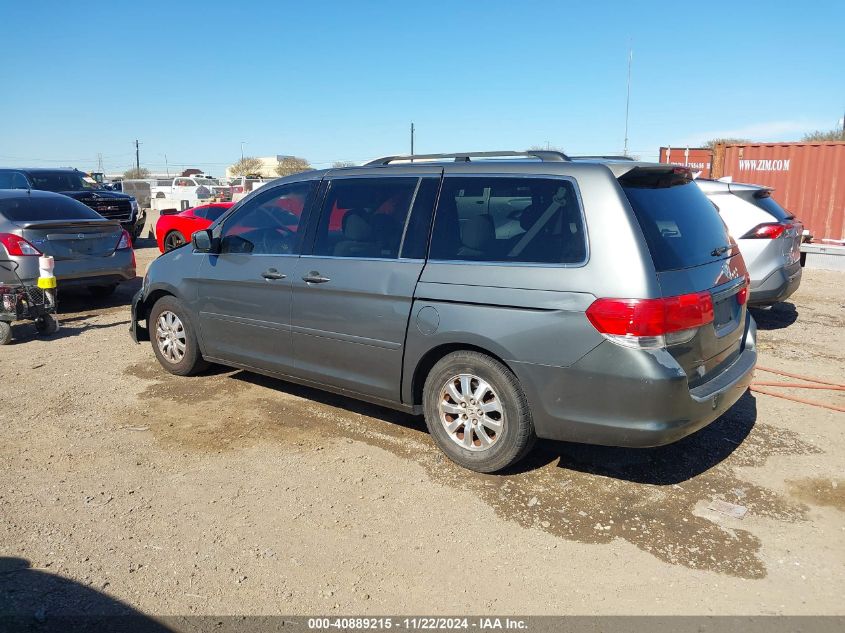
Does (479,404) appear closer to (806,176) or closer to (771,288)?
(771,288)

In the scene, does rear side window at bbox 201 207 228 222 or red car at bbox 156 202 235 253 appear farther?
rear side window at bbox 201 207 228 222

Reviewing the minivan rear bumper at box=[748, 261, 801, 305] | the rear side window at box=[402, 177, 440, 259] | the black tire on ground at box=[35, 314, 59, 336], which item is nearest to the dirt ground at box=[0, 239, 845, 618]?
the rear side window at box=[402, 177, 440, 259]

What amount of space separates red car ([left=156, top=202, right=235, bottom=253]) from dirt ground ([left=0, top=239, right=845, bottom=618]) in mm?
8675

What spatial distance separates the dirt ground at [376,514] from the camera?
3055 millimetres

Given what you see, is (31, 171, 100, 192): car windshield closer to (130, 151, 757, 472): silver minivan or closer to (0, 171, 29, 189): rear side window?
(0, 171, 29, 189): rear side window

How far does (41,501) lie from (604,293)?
3.31m

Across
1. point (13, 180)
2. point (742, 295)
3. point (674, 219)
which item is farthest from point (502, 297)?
point (13, 180)

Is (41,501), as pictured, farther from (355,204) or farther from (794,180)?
(794,180)

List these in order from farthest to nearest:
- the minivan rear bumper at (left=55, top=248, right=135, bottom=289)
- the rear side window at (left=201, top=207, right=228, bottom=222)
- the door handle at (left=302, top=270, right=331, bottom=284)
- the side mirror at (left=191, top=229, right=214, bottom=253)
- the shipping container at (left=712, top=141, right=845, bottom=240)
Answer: the shipping container at (left=712, top=141, right=845, bottom=240)
the rear side window at (left=201, top=207, right=228, bottom=222)
the minivan rear bumper at (left=55, top=248, right=135, bottom=289)
the side mirror at (left=191, top=229, right=214, bottom=253)
the door handle at (left=302, top=270, right=331, bottom=284)

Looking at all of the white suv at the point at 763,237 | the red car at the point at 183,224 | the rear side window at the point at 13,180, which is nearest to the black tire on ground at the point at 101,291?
the red car at the point at 183,224

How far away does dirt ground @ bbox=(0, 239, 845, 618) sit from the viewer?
3.05 m

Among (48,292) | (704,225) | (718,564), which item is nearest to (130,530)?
(718,564)

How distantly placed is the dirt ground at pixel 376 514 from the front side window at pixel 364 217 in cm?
131

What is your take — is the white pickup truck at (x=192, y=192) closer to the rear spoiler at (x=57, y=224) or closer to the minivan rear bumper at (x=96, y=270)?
the minivan rear bumper at (x=96, y=270)
